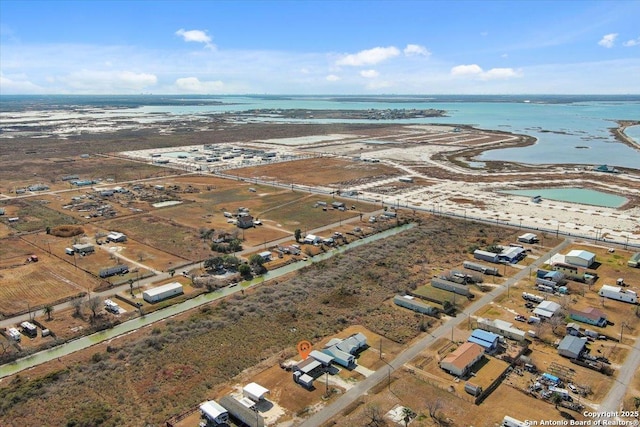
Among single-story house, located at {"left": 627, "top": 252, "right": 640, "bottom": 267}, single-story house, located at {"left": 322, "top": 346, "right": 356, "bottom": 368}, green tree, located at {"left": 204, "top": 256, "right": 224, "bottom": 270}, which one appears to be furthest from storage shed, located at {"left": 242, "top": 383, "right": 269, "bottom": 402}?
single-story house, located at {"left": 627, "top": 252, "right": 640, "bottom": 267}

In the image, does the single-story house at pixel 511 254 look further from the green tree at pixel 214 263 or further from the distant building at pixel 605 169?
the distant building at pixel 605 169

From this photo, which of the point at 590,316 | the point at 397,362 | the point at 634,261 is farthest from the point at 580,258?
the point at 397,362

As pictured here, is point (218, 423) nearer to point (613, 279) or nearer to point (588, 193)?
point (613, 279)

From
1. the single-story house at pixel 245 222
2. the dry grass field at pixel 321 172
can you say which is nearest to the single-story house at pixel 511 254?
the single-story house at pixel 245 222

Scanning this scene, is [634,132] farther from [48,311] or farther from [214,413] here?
[48,311]

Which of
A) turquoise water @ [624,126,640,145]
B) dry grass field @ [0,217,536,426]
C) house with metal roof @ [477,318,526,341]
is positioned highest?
turquoise water @ [624,126,640,145]

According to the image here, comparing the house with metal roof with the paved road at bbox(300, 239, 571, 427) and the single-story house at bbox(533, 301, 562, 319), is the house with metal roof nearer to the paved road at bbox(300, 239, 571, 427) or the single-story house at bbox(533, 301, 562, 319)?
the paved road at bbox(300, 239, 571, 427)

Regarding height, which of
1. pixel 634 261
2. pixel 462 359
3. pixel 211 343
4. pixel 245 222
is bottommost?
pixel 211 343
